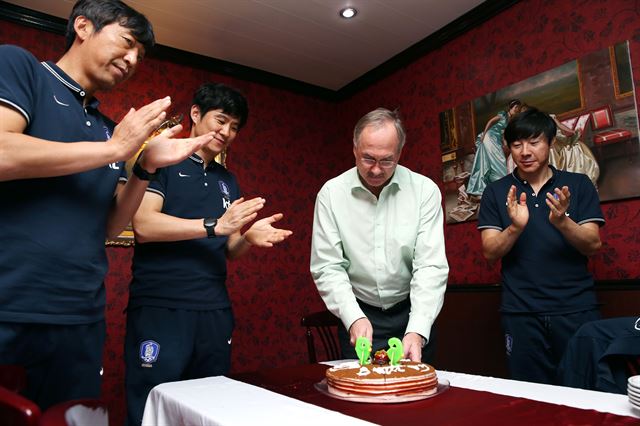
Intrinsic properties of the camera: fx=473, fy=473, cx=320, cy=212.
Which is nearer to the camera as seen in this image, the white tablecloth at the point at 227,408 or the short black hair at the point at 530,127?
the white tablecloth at the point at 227,408

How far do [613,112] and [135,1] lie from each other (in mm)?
2968

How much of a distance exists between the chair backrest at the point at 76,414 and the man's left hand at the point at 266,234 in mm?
1266

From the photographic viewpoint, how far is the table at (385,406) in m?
0.90

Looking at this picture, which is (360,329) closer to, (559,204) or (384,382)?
(384,382)

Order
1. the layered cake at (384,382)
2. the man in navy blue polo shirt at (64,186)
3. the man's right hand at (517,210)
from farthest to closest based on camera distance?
the man's right hand at (517,210) → the man in navy blue polo shirt at (64,186) → the layered cake at (384,382)

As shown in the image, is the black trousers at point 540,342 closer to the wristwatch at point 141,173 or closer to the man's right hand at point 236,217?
the man's right hand at point 236,217

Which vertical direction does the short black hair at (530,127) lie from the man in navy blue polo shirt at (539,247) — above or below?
above

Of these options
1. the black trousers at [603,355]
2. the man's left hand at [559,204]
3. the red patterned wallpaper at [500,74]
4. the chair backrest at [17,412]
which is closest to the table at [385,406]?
the black trousers at [603,355]

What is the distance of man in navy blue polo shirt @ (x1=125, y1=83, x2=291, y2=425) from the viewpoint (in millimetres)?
1698

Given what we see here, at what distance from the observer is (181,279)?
1.79 metres

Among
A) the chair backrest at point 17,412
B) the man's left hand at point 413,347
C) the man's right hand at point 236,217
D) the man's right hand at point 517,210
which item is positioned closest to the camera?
the chair backrest at point 17,412

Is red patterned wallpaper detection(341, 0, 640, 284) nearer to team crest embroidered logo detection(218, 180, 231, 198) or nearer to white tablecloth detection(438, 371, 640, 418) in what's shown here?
white tablecloth detection(438, 371, 640, 418)

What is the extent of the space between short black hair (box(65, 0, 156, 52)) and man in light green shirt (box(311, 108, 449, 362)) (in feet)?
2.65

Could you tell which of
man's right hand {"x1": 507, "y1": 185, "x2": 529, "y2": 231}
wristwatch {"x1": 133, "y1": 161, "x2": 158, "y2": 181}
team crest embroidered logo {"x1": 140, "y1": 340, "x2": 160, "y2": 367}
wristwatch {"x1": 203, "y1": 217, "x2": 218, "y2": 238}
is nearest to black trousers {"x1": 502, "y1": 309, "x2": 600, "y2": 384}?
man's right hand {"x1": 507, "y1": 185, "x2": 529, "y2": 231}
